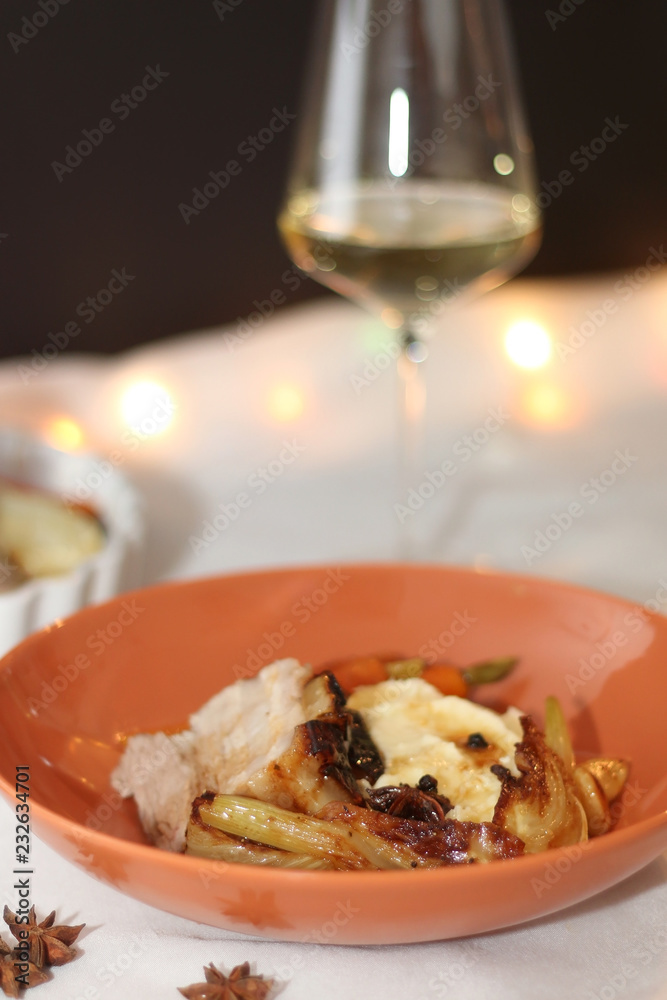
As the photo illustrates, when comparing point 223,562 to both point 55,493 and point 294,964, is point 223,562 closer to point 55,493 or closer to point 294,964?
point 55,493

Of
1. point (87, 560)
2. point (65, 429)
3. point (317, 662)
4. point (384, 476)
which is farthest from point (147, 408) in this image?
point (317, 662)

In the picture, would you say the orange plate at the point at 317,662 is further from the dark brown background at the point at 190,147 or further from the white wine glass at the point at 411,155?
the dark brown background at the point at 190,147

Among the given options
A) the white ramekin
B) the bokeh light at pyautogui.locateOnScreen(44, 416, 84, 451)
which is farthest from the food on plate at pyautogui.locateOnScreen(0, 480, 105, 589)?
the bokeh light at pyautogui.locateOnScreen(44, 416, 84, 451)

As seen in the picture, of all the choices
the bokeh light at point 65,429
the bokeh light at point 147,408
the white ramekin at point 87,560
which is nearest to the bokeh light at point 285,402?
the bokeh light at point 147,408

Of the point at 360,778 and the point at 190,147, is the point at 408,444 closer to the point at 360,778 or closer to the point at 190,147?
the point at 360,778

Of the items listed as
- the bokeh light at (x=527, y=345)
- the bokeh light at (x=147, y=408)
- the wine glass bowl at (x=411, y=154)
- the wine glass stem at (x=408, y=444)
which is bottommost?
the bokeh light at (x=527, y=345)

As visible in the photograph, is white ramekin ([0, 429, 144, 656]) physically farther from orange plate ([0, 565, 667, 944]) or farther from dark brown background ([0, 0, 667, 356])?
dark brown background ([0, 0, 667, 356])
